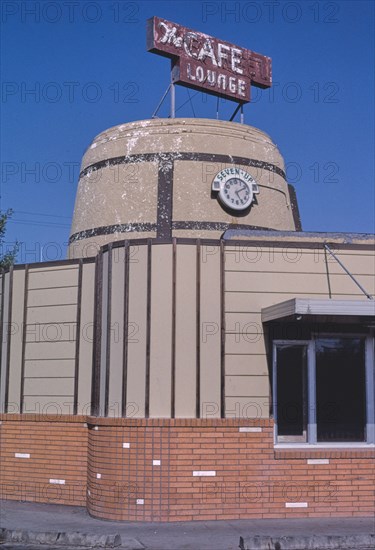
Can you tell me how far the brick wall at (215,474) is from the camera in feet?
37.1

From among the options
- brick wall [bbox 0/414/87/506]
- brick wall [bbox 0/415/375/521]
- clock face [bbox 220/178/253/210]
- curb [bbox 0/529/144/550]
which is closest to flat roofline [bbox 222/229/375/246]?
clock face [bbox 220/178/253/210]

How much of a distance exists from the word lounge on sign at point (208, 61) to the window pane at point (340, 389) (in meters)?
7.99

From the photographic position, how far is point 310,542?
9.70 m

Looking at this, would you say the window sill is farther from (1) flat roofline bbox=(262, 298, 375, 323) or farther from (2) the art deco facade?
(1) flat roofline bbox=(262, 298, 375, 323)

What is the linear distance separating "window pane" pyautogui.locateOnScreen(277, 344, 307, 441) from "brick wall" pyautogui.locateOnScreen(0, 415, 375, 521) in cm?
40

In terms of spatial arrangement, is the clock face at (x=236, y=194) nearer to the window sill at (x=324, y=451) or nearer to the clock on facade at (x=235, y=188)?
the clock on facade at (x=235, y=188)

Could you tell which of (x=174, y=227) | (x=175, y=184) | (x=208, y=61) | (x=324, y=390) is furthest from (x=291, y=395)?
(x=208, y=61)

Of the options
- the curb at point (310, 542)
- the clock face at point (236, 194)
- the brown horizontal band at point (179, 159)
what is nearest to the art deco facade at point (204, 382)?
the curb at point (310, 542)

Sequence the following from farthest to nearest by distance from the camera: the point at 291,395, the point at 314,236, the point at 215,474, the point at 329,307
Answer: the point at 314,236, the point at 291,395, the point at 215,474, the point at 329,307

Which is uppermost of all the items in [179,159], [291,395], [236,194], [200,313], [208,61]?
[208,61]

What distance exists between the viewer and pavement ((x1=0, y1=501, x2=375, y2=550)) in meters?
9.70

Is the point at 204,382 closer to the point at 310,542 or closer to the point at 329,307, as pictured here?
the point at 329,307

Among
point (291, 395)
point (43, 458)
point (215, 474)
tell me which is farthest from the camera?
point (43, 458)

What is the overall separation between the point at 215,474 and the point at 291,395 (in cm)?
184
